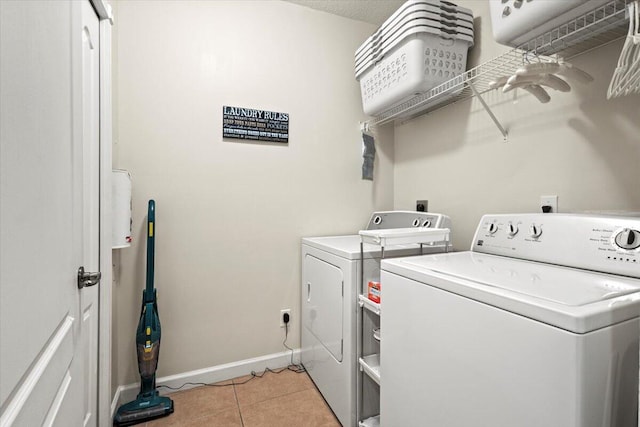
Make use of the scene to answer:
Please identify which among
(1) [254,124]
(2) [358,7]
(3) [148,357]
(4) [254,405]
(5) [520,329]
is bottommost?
(4) [254,405]

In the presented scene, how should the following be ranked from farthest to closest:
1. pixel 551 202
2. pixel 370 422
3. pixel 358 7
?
pixel 358 7 < pixel 370 422 < pixel 551 202

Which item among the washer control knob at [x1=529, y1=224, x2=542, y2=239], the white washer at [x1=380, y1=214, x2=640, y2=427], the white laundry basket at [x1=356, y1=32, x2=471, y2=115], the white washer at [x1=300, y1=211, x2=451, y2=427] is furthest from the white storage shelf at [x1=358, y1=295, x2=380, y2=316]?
the white laundry basket at [x1=356, y1=32, x2=471, y2=115]

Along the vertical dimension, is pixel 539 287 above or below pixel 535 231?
below

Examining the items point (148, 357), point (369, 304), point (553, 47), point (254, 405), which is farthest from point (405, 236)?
point (148, 357)

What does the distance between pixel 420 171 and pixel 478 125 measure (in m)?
0.56

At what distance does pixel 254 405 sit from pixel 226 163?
5.05 ft

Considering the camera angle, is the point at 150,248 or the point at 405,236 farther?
the point at 150,248

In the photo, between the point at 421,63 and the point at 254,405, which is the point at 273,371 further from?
the point at 421,63

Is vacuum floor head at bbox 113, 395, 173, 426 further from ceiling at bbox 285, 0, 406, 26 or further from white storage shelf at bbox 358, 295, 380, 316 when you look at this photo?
ceiling at bbox 285, 0, 406, 26

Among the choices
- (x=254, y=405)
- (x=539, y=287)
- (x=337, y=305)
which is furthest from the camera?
(x=254, y=405)

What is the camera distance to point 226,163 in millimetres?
2043

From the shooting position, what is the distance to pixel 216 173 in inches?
79.5

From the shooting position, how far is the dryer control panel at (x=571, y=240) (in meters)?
0.87

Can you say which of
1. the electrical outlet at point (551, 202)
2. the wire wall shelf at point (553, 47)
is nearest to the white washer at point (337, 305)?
the electrical outlet at point (551, 202)
